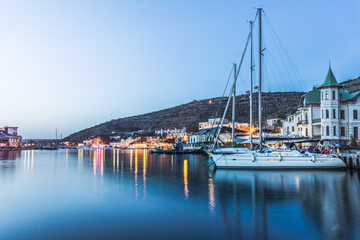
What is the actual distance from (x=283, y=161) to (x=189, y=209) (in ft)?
61.4

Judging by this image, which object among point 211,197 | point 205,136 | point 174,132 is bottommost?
point 211,197

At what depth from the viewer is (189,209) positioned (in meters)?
16.9

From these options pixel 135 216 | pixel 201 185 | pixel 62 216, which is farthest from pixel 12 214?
pixel 201 185

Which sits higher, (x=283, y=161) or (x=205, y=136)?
(x=205, y=136)

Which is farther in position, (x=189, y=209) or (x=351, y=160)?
(x=351, y=160)

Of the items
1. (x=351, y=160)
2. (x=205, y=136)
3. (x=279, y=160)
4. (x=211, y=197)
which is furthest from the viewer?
(x=205, y=136)

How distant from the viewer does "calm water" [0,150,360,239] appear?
12.9 m

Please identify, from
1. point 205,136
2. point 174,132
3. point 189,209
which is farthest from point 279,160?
point 174,132

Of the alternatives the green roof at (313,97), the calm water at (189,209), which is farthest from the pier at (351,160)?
the green roof at (313,97)

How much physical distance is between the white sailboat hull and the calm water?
4254 mm

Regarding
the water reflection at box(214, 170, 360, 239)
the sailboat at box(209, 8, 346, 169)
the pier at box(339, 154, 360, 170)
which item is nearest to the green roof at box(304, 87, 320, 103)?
the pier at box(339, 154, 360, 170)

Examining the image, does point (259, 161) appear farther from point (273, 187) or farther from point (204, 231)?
point (204, 231)

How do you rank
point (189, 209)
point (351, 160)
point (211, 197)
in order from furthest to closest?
point (351, 160) → point (211, 197) → point (189, 209)

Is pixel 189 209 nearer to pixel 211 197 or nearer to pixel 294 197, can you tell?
pixel 211 197
